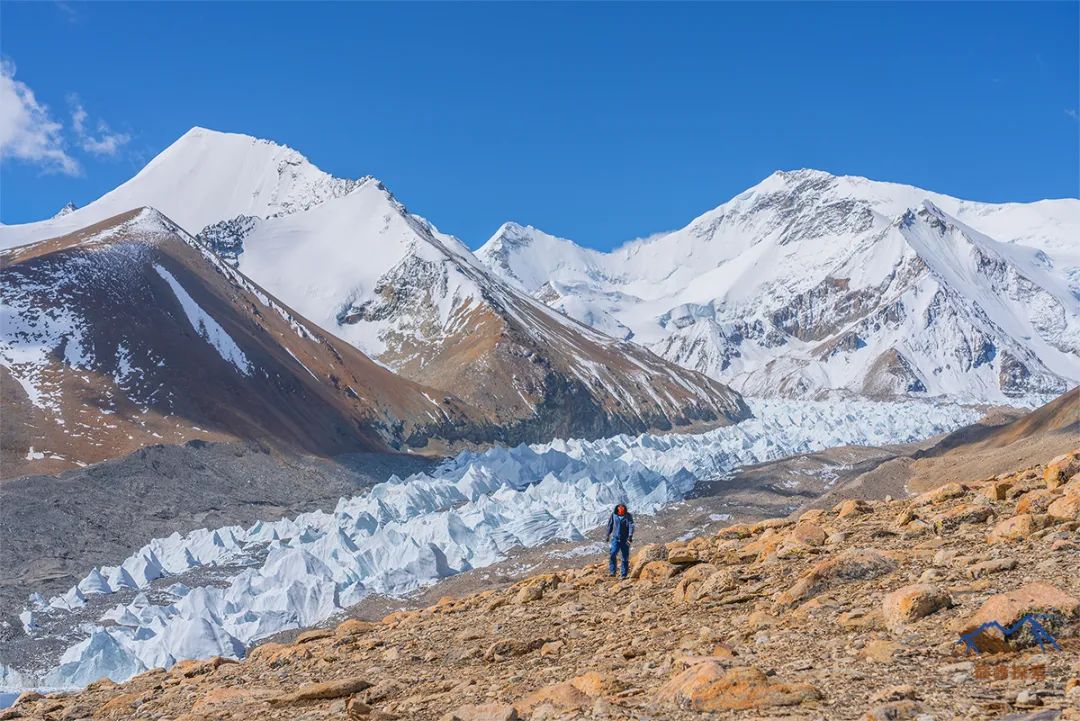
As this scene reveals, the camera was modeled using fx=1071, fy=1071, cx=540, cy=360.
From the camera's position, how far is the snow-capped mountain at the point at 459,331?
134875mm

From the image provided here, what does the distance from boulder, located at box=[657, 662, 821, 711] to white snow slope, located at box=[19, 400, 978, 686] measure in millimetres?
28346

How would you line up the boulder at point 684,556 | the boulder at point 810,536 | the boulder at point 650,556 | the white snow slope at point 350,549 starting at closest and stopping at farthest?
the boulder at point 810,536 → the boulder at point 684,556 → the boulder at point 650,556 → the white snow slope at point 350,549

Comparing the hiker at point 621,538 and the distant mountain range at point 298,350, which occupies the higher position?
the distant mountain range at point 298,350

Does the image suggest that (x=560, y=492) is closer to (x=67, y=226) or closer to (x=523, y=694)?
(x=523, y=694)

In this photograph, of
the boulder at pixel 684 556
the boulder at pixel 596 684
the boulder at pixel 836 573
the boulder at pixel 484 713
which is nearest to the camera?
the boulder at pixel 484 713

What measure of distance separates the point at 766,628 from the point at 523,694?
96.7 inches

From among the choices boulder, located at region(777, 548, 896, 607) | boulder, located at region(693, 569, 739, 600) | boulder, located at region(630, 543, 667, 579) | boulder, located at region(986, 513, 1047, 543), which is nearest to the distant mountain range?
boulder, located at region(630, 543, 667, 579)

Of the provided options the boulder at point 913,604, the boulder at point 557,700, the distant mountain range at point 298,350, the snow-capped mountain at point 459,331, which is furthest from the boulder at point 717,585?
the snow-capped mountain at point 459,331

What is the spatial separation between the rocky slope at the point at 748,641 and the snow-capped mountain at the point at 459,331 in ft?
339

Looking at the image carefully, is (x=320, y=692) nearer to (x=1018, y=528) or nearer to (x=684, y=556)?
(x=684, y=556)

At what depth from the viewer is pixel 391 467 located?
313ft

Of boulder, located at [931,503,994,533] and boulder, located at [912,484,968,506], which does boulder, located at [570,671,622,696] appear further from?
boulder, located at [912,484,968,506]

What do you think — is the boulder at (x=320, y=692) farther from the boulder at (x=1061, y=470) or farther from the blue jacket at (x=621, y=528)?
the boulder at (x=1061, y=470)

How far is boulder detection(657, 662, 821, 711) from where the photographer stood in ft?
25.1
